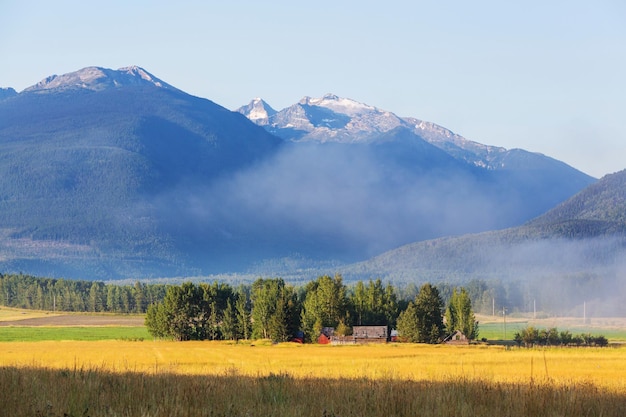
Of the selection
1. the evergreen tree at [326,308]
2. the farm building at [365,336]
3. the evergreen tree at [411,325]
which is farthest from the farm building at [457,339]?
the evergreen tree at [326,308]

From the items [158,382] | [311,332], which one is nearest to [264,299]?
[311,332]

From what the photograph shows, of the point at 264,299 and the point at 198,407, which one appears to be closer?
the point at 198,407

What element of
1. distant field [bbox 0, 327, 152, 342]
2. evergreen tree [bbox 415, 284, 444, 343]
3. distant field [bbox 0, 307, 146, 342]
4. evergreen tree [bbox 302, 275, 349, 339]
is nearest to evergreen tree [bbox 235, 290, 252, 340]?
evergreen tree [bbox 302, 275, 349, 339]

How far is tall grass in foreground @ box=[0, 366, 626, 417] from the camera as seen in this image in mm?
15086

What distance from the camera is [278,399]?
56.9 feet

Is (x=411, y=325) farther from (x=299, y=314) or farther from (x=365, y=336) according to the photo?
(x=299, y=314)

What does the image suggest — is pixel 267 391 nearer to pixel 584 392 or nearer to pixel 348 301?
pixel 584 392

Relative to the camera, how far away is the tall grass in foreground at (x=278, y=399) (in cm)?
1509

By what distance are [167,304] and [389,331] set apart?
32.6 metres

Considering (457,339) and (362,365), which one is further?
(457,339)

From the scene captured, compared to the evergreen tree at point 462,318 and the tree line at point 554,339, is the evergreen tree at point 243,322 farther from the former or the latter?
the tree line at point 554,339

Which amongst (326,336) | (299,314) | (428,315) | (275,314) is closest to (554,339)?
(428,315)

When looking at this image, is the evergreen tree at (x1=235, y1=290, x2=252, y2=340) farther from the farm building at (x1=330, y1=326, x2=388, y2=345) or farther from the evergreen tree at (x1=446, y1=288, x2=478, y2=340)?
the evergreen tree at (x1=446, y1=288, x2=478, y2=340)

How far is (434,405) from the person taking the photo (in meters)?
16.2
